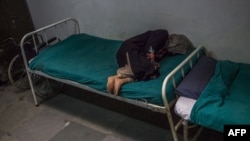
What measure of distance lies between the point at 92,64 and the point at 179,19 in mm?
960

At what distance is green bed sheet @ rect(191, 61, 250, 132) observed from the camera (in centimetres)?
176

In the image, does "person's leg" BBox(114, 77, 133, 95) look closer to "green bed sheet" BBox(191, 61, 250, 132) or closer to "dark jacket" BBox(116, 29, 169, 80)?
"dark jacket" BBox(116, 29, 169, 80)

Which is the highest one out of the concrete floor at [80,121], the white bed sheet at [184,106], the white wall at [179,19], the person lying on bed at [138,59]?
the white wall at [179,19]

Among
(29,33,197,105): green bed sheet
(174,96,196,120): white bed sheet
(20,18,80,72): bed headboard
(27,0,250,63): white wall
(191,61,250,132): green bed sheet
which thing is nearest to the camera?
(191,61,250,132): green bed sheet

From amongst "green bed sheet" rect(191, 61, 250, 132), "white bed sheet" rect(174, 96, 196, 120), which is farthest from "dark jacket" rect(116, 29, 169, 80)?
"green bed sheet" rect(191, 61, 250, 132)

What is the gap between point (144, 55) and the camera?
255 centimetres

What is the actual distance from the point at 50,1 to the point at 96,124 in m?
1.88

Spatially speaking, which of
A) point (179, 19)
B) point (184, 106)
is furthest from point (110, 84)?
point (179, 19)

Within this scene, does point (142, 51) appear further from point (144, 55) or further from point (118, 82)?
point (118, 82)

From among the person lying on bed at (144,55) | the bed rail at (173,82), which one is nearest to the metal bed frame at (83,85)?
the bed rail at (173,82)

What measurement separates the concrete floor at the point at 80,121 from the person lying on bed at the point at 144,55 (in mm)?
570

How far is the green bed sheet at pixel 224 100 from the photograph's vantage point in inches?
69.2

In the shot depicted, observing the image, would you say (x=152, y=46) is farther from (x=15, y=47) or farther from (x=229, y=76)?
(x=15, y=47)

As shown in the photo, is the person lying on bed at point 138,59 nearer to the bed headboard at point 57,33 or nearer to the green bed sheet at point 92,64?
the green bed sheet at point 92,64
